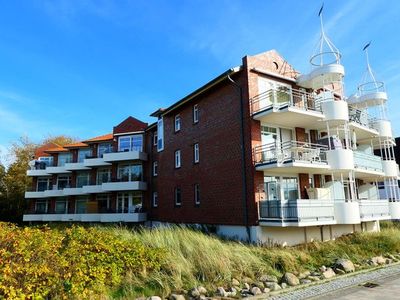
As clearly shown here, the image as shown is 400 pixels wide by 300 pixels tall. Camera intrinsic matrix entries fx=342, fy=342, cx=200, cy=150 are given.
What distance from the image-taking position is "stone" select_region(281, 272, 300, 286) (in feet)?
35.3

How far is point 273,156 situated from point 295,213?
12.1 feet

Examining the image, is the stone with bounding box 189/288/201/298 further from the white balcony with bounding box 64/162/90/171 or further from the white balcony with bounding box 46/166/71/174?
the white balcony with bounding box 46/166/71/174

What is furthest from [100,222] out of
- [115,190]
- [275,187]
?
[275,187]

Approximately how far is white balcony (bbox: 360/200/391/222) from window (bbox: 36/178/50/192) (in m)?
39.3

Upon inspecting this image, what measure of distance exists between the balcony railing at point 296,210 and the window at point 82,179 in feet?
95.8

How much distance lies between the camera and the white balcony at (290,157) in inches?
675

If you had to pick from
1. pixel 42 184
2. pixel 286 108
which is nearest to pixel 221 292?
pixel 286 108

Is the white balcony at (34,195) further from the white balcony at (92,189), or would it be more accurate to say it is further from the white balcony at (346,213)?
the white balcony at (346,213)

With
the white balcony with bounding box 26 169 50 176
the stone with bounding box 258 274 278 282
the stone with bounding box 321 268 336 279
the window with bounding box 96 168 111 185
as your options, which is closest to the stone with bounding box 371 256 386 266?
the stone with bounding box 321 268 336 279

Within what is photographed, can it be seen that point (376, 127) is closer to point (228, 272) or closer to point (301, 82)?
point (301, 82)

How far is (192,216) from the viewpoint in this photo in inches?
906

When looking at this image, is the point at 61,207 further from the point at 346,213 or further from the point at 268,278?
the point at 268,278

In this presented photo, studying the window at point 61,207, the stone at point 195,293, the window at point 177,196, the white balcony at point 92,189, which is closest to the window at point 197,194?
the window at point 177,196

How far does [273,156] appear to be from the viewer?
18750 mm
